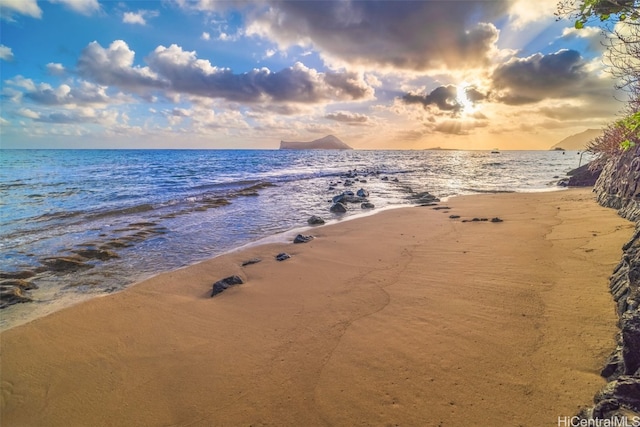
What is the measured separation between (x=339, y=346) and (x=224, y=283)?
13.6 feet

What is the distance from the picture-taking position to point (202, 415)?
3988 mm

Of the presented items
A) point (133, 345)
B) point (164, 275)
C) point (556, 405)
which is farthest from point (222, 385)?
point (164, 275)

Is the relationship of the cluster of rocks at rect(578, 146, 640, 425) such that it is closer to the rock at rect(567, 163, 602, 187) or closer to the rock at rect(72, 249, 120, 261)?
the rock at rect(72, 249, 120, 261)

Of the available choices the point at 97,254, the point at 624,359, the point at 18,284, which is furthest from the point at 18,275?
the point at 624,359

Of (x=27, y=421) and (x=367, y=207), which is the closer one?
(x=27, y=421)

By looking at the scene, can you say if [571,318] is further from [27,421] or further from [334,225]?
[334,225]

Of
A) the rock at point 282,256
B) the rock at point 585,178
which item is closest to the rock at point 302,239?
the rock at point 282,256

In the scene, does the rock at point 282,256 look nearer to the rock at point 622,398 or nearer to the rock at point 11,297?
the rock at point 11,297

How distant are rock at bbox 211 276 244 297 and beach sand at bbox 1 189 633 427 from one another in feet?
0.95

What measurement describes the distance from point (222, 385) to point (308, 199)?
771 inches

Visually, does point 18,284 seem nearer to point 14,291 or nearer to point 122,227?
point 14,291

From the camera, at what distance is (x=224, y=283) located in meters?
A: 8.06

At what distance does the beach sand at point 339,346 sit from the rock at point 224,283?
0.29 metres

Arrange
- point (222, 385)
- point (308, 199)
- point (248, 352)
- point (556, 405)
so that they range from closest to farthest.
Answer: point (556, 405), point (222, 385), point (248, 352), point (308, 199)
